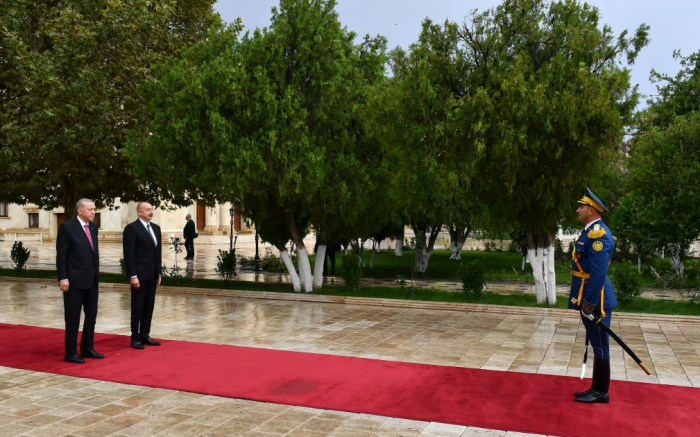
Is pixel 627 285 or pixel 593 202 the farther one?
pixel 627 285

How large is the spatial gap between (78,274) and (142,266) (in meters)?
1.00

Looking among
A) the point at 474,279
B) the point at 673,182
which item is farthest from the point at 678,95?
the point at 474,279

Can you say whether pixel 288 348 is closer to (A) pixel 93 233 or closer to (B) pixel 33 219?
(A) pixel 93 233

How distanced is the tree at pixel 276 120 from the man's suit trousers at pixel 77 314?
567 cm

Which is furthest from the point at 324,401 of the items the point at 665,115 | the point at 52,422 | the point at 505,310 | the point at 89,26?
the point at 665,115

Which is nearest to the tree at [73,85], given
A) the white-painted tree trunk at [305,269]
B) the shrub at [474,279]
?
the white-painted tree trunk at [305,269]

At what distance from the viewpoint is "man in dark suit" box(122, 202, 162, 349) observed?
8492 millimetres

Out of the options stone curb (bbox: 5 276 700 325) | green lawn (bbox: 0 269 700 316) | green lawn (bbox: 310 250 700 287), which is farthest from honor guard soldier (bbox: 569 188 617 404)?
green lawn (bbox: 310 250 700 287)

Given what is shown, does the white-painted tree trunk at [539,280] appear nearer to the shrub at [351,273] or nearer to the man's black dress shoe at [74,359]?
the shrub at [351,273]

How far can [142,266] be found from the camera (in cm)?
862

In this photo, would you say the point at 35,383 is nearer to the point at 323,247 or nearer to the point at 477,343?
the point at 477,343

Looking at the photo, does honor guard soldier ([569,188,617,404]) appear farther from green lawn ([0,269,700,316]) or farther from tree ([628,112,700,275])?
tree ([628,112,700,275])

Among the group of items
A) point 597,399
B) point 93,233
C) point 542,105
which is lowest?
point 597,399

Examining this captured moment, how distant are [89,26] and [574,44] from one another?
12604 millimetres
